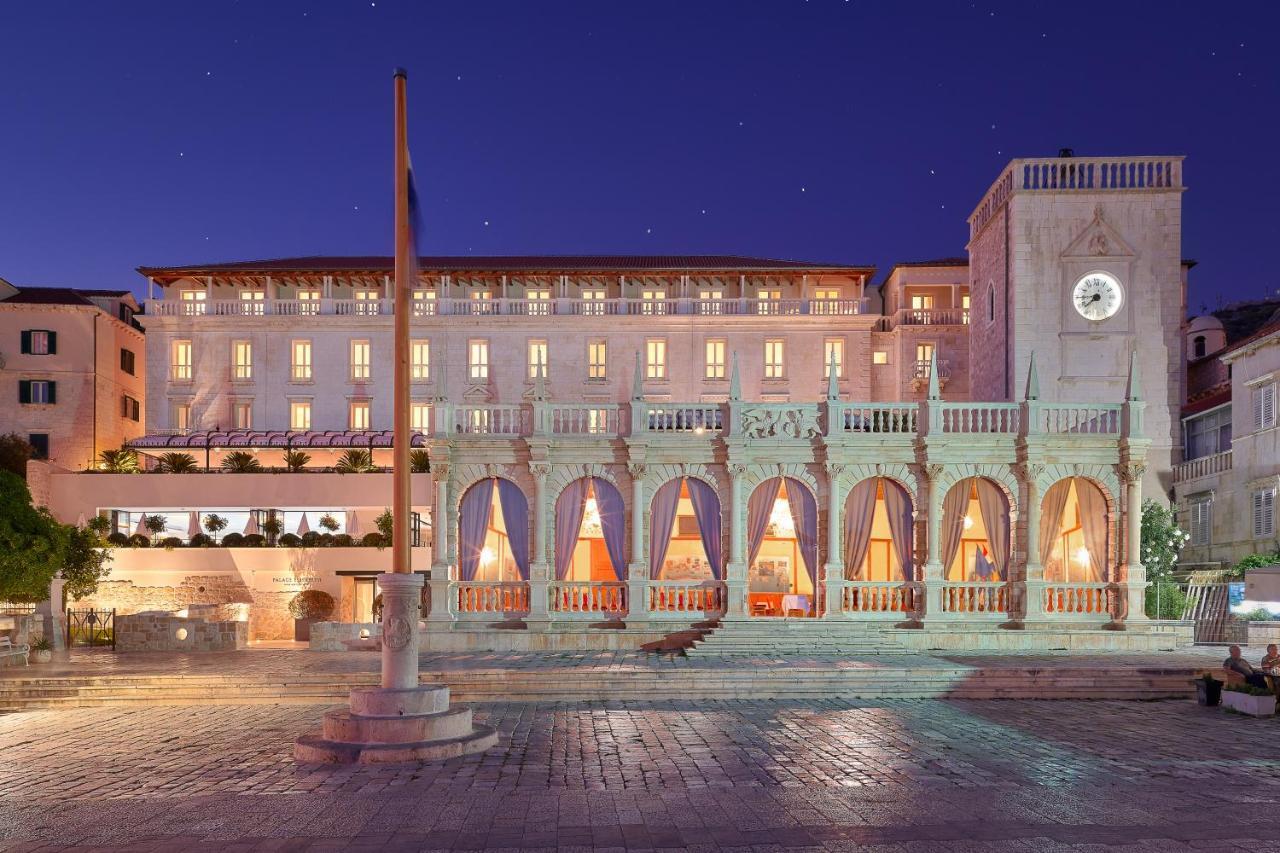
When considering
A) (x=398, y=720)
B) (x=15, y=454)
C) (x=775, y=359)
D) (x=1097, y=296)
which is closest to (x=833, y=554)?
(x=1097, y=296)

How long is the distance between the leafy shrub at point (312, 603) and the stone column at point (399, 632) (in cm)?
2555

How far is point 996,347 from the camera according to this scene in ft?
117

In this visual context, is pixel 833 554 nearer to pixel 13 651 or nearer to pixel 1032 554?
pixel 1032 554

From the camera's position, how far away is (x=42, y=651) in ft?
86.0

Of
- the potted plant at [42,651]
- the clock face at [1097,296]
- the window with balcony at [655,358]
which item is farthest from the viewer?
the window with balcony at [655,358]

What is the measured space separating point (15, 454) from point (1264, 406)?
47420 mm

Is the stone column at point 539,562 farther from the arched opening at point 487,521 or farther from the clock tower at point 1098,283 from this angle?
the clock tower at point 1098,283

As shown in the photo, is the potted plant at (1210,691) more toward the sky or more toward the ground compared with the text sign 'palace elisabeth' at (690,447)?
more toward the ground

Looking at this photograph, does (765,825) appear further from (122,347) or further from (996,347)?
(122,347)

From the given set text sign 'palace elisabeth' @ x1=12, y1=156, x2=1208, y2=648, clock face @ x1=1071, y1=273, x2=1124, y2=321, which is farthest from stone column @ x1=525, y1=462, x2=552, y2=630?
clock face @ x1=1071, y1=273, x2=1124, y2=321

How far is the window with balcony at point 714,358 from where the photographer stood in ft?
172

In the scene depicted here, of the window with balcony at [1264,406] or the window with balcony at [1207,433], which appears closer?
the window with balcony at [1264,406]

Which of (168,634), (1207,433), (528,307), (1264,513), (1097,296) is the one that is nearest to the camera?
(168,634)

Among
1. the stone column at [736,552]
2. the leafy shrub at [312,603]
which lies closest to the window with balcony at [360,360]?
the leafy shrub at [312,603]
